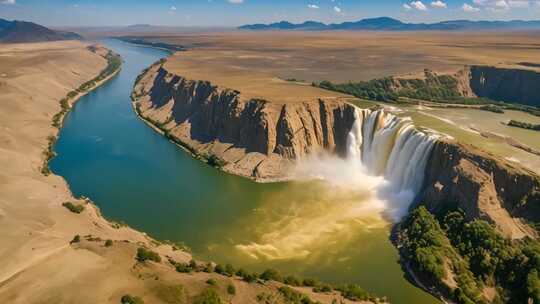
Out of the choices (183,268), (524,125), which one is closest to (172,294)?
(183,268)

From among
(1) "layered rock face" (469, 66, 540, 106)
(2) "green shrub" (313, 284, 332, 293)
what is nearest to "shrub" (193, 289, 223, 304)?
(2) "green shrub" (313, 284, 332, 293)

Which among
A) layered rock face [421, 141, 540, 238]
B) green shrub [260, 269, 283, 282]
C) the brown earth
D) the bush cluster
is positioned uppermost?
the bush cluster

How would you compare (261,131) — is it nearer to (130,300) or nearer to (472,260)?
(472,260)

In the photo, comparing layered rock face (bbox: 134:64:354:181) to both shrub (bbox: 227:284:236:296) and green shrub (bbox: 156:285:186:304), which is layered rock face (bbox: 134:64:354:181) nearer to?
shrub (bbox: 227:284:236:296)

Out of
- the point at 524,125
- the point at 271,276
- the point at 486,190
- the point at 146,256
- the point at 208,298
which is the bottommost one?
the point at 271,276

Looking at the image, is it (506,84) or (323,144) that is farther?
(506,84)

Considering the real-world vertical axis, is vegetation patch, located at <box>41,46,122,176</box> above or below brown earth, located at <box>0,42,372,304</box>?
above

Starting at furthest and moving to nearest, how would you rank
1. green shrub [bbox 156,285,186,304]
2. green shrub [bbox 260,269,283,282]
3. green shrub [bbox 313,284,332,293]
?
green shrub [bbox 260,269,283,282] < green shrub [bbox 313,284,332,293] < green shrub [bbox 156,285,186,304]

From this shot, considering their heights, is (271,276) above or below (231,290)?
below

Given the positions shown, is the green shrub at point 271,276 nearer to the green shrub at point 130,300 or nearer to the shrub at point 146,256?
the shrub at point 146,256
